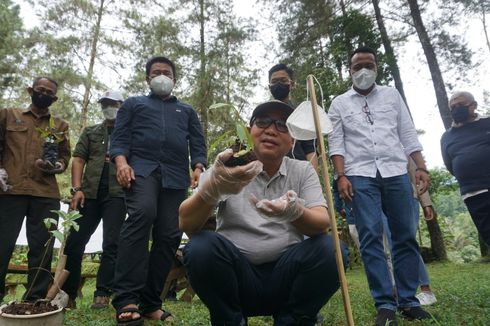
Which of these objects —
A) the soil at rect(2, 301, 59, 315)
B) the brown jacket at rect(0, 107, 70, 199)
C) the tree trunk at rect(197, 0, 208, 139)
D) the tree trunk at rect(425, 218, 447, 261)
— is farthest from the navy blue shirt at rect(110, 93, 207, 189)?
the tree trunk at rect(197, 0, 208, 139)

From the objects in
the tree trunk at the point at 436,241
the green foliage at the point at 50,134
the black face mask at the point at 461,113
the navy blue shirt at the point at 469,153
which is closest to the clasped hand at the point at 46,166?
the green foliage at the point at 50,134

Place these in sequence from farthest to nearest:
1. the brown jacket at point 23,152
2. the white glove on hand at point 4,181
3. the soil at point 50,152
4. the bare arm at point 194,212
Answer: the soil at point 50,152 → the brown jacket at point 23,152 → the white glove on hand at point 4,181 → the bare arm at point 194,212

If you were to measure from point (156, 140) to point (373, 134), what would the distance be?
5.63 ft

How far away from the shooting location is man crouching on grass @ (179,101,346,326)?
1826mm

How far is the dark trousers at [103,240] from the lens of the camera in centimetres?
362

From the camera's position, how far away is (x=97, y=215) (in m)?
3.84

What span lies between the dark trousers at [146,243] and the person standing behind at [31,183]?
33.3 inches

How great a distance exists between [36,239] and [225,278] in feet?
7.12

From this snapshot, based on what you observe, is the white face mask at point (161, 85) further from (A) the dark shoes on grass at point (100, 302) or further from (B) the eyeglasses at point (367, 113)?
(A) the dark shoes on grass at point (100, 302)

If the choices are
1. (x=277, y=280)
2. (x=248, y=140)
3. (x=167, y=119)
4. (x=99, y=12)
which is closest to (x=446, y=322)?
(x=277, y=280)

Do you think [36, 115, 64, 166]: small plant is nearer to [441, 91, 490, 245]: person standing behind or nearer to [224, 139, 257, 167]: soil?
[224, 139, 257, 167]: soil

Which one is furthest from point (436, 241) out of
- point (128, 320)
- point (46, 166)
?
point (46, 166)

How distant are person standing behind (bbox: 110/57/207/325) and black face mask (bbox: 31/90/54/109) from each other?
3.07 feet

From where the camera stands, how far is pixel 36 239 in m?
3.25
